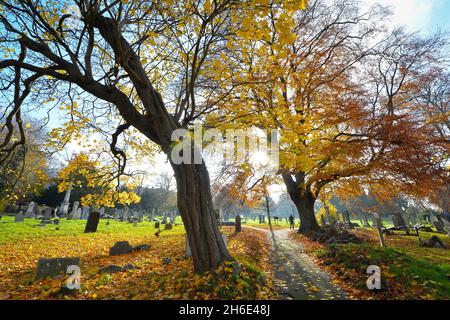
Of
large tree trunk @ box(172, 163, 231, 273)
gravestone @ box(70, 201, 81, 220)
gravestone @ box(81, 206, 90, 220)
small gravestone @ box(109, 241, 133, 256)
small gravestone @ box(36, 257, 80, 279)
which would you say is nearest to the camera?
large tree trunk @ box(172, 163, 231, 273)

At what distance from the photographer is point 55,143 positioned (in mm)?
8039

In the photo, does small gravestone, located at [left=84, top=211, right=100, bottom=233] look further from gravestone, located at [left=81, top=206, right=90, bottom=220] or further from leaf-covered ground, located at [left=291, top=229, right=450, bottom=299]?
leaf-covered ground, located at [left=291, top=229, right=450, bottom=299]

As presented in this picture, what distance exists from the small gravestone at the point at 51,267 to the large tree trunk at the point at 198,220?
10.2 ft

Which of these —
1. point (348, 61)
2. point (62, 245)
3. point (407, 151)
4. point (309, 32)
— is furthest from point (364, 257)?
point (62, 245)

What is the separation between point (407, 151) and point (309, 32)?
7.48m

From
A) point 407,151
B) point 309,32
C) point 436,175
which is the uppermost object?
point 309,32

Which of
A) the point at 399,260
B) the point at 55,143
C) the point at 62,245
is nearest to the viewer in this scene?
the point at 399,260

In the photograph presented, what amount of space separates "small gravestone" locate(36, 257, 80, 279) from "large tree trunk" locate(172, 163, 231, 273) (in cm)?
311

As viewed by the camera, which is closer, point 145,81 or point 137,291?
point 137,291

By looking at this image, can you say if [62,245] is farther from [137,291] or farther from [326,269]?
[326,269]

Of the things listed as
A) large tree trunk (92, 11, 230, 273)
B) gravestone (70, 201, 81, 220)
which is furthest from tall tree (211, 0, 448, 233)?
gravestone (70, 201, 81, 220)

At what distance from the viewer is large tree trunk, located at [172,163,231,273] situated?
5.12 meters
